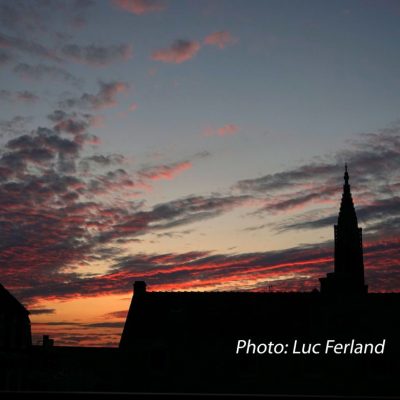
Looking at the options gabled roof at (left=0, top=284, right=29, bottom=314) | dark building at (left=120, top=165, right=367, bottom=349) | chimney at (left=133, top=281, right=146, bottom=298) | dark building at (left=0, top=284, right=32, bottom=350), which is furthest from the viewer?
chimney at (left=133, top=281, right=146, bottom=298)

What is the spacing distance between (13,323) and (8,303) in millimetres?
1659

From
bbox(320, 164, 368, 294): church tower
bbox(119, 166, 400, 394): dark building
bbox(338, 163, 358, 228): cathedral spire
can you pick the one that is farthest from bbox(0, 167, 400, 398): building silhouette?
bbox(338, 163, 358, 228): cathedral spire

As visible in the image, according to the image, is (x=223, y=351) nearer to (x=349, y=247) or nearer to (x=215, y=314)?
(x=215, y=314)

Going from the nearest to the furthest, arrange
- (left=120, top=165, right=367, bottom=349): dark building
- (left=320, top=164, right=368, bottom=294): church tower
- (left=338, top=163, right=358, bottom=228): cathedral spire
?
(left=120, top=165, right=367, bottom=349): dark building → (left=320, top=164, right=368, bottom=294): church tower → (left=338, top=163, right=358, bottom=228): cathedral spire

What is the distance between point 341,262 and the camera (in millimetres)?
66125

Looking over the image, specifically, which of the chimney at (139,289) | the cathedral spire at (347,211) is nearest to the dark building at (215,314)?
the chimney at (139,289)

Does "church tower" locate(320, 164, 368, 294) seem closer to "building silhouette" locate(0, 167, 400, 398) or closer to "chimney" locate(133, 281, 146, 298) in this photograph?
"building silhouette" locate(0, 167, 400, 398)

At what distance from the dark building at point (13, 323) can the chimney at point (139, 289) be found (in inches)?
365

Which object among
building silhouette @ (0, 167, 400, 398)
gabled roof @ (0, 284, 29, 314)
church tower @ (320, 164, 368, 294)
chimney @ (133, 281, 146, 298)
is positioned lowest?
building silhouette @ (0, 167, 400, 398)

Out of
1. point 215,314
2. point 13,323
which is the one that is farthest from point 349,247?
point 13,323

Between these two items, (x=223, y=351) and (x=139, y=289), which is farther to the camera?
(x=139, y=289)

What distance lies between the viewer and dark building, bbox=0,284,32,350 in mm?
45625

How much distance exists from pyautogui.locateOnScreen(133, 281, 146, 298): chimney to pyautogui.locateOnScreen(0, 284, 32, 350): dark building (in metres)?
9.28

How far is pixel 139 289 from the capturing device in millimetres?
48781
